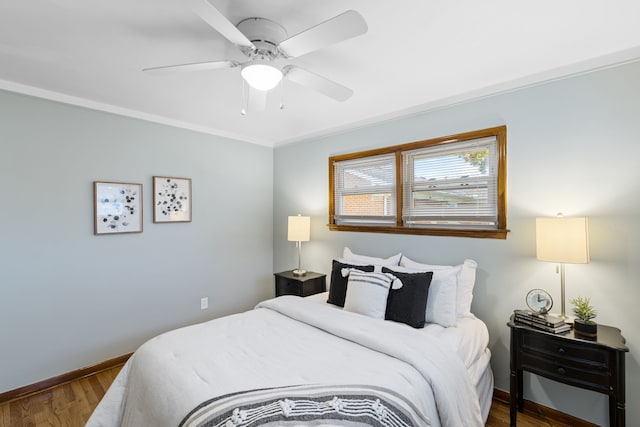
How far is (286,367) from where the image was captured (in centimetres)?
157

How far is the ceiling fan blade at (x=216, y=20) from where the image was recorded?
118cm

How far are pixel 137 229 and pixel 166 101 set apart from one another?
129 centimetres

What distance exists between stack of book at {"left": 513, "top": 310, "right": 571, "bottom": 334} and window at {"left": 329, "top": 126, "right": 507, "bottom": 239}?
0.63m

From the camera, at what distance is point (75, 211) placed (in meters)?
2.72

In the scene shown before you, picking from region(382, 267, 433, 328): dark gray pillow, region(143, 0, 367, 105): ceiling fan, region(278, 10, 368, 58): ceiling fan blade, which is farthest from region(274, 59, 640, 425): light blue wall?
region(278, 10, 368, 58): ceiling fan blade

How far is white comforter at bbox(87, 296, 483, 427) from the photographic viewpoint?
56.1 inches

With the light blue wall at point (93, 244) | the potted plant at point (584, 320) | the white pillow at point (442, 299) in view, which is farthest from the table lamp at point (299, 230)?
the potted plant at point (584, 320)

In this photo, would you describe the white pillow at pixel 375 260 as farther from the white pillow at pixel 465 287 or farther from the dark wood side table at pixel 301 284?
the dark wood side table at pixel 301 284

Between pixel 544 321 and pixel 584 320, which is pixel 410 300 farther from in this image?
pixel 584 320

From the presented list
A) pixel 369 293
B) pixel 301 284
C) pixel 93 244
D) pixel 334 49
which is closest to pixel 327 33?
pixel 334 49

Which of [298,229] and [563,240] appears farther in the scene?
[298,229]

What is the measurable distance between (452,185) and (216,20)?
2216mm

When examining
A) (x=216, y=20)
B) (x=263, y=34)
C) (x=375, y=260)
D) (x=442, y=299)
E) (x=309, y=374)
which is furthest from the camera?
(x=375, y=260)

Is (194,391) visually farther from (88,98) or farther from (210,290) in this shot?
(88,98)
